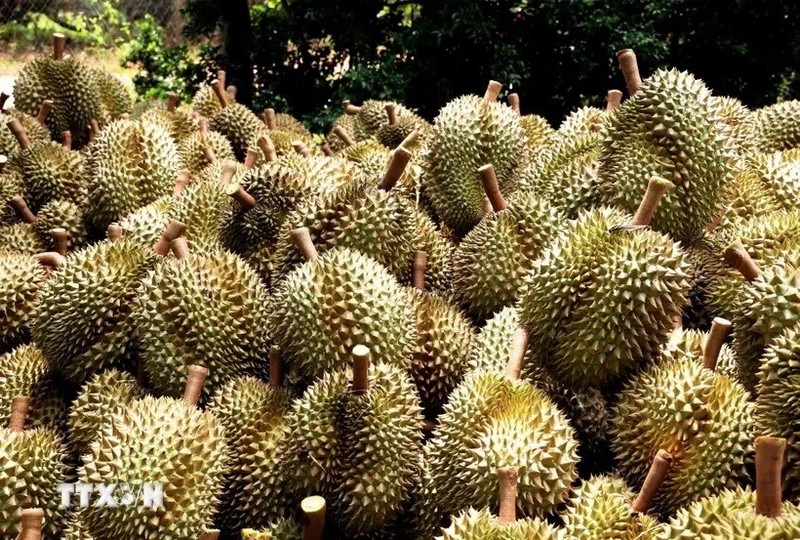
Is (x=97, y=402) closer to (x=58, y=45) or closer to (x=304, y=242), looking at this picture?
(x=304, y=242)

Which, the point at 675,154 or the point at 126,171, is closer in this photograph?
the point at 675,154

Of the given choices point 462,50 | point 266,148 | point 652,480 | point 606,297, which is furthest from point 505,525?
point 462,50

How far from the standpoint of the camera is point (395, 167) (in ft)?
6.01

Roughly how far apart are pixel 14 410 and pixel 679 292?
4.99 ft

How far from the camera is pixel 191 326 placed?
1.69 meters

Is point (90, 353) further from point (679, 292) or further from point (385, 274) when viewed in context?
point (679, 292)

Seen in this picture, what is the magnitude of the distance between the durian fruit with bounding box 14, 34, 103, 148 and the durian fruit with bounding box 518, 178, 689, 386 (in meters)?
2.46

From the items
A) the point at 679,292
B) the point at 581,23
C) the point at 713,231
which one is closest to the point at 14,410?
the point at 679,292

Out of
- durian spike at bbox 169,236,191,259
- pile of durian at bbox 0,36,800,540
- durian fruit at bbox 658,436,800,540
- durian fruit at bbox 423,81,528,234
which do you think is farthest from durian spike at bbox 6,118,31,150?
durian fruit at bbox 658,436,800,540

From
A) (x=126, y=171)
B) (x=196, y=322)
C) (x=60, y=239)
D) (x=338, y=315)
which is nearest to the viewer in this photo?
(x=338, y=315)

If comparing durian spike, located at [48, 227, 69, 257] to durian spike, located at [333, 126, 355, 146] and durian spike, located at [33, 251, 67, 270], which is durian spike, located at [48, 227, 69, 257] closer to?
durian spike, located at [33, 251, 67, 270]

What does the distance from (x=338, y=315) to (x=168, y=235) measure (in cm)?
54

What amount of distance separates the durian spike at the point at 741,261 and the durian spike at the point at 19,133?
2.43 m

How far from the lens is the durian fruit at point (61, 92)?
3.18 m
